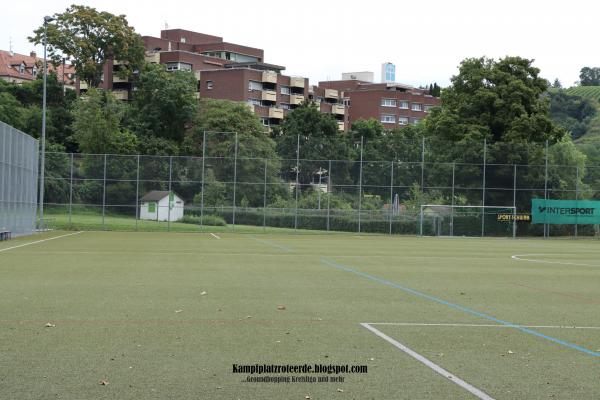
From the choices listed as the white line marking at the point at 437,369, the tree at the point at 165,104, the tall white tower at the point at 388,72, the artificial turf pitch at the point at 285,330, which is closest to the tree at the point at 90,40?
the tree at the point at 165,104

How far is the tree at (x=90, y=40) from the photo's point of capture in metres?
88.4

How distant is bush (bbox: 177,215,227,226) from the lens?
161 ft

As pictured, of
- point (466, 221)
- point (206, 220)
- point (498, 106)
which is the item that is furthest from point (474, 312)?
point (498, 106)

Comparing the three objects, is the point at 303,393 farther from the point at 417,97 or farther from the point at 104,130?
the point at 417,97

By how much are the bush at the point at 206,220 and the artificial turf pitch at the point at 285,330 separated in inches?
1045

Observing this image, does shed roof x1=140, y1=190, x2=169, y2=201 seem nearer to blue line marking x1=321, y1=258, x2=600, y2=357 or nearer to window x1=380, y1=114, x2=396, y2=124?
blue line marking x1=321, y1=258, x2=600, y2=357

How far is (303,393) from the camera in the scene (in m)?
7.06

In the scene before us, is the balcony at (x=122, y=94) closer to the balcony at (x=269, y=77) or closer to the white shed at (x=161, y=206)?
the balcony at (x=269, y=77)

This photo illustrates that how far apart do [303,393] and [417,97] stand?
143 meters

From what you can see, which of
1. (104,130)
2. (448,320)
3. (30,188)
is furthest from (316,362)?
(104,130)

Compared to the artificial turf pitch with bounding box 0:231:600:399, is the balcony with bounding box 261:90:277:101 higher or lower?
higher

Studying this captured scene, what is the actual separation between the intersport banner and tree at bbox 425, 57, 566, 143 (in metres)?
7.15

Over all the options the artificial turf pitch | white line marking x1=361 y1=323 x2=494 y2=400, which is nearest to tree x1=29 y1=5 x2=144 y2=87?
the artificial turf pitch

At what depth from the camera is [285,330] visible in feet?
34.8
